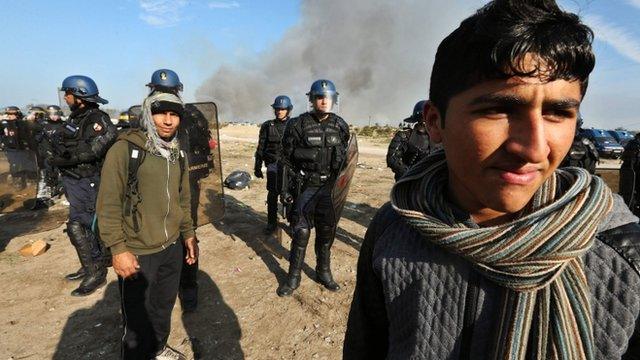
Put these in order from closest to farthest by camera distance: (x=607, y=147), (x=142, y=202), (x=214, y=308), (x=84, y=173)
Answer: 1. (x=142, y=202)
2. (x=214, y=308)
3. (x=84, y=173)
4. (x=607, y=147)

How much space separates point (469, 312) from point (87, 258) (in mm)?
4700

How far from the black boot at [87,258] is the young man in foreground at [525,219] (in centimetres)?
452

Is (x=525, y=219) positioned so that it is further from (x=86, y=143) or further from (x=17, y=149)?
(x=17, y=149)

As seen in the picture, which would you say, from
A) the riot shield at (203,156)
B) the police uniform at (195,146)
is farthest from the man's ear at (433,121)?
the riot shield at (203,156)

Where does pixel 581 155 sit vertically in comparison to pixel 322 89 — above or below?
below

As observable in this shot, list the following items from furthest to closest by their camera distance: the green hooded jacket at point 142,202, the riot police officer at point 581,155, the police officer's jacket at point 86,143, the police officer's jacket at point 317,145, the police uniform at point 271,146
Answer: the police uniform at point 271,146 → the riot police officer at point 581,155 → the police officer's jacket at point 317,145 → the police officer's jacket at point 86,143 → the green hooded jacket at point 142,202

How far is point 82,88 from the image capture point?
4.39m

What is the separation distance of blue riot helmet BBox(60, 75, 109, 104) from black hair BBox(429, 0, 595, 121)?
4.79m

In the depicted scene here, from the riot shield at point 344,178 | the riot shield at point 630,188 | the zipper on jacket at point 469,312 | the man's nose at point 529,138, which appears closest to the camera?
the man's nose at point 529,138

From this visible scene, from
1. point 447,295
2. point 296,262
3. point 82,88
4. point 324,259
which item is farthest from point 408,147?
point 82,88

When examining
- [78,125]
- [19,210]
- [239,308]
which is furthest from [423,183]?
[19,210]

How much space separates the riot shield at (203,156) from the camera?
4.82 metres

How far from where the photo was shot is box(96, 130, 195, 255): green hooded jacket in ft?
7.69

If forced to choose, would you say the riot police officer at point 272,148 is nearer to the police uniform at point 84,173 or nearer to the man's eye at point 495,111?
the police uniform at point 84,173
